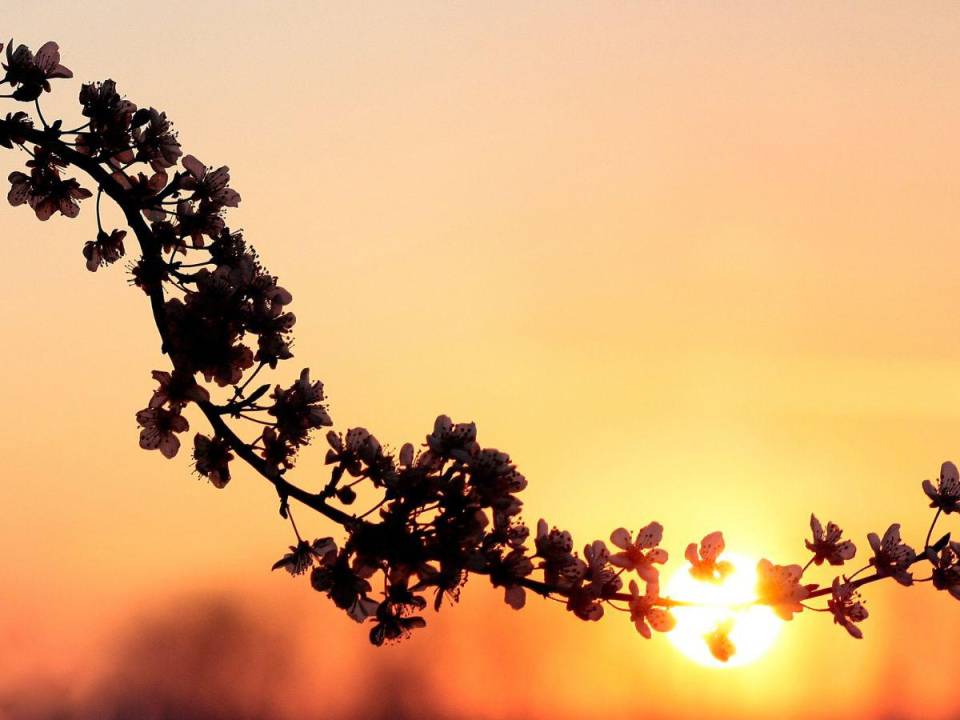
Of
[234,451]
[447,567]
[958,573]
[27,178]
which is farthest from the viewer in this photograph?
[27,178]

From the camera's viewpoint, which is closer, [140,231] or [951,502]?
[140,231]

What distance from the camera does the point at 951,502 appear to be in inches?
474

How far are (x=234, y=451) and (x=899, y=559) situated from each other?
5.30 metres

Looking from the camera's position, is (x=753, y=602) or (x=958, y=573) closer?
(x=753, y=602)

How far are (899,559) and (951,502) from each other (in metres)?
0.99

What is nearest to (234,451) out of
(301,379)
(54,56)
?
(301,379)

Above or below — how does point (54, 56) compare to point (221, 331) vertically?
above

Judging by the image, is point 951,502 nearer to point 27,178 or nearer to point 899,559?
point 899,559

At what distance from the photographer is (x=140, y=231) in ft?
36.0

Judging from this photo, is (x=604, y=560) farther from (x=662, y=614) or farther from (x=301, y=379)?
(x=301, y=379)

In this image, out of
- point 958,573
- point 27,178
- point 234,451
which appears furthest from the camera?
point 27,178

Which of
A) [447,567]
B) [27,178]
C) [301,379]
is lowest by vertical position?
[447,567]

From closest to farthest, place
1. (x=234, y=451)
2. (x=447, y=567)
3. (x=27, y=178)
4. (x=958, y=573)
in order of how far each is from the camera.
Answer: (x=447, y=567) < (x=234, y=451) < (x=958, y=573) < (x=27, y=178)

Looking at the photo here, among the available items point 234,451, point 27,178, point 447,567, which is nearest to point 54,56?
point 27,178
